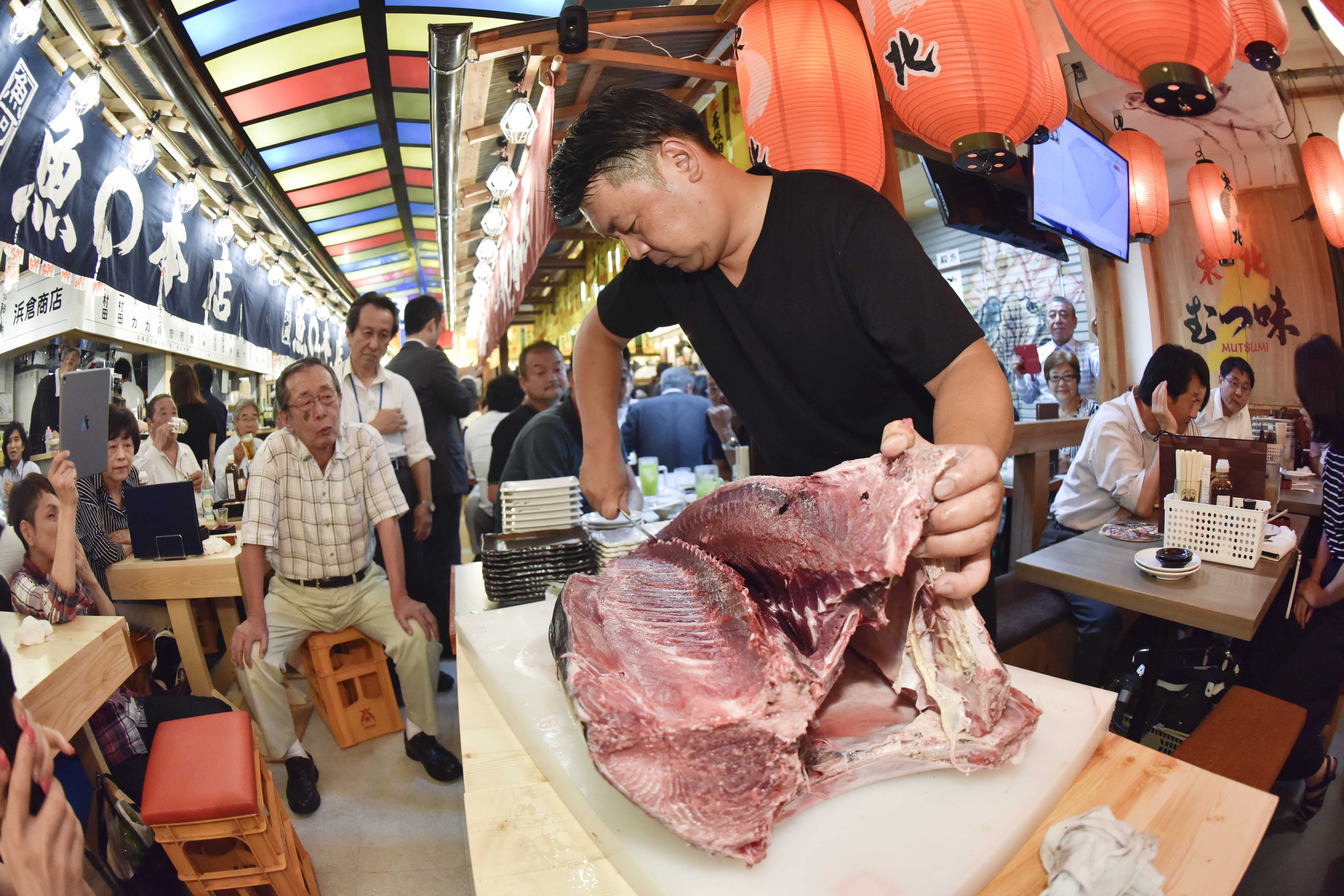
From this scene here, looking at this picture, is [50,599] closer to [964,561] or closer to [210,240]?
[964,561]

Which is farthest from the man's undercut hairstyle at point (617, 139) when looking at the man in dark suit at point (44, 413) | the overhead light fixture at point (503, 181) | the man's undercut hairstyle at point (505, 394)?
the overhead light fixture at point (503, 181)

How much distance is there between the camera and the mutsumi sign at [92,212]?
293cm

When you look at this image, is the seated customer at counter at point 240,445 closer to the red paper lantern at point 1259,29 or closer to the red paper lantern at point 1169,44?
the red paper lantern at point 1169,44

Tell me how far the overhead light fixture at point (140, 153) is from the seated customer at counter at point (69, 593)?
9.01 ft

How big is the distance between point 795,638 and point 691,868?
1.17ft

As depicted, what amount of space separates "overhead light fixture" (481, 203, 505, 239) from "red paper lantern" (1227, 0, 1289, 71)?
19.3 ft

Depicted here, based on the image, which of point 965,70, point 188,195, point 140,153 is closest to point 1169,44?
point 965,70

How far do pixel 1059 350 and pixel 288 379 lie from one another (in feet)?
22.1

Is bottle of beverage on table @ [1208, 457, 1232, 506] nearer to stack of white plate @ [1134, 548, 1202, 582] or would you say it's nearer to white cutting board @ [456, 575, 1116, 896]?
stack of white plate @ [1134, 548, 1202, 582]

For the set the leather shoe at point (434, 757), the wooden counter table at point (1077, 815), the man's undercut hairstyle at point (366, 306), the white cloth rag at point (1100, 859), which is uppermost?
the man's undercut hairstyle at point (366, 306)

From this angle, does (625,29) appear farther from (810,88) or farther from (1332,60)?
(1332,60)

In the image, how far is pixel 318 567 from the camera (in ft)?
11.1

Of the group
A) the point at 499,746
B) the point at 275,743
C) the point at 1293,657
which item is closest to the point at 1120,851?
the point at 499,746

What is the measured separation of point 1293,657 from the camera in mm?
2904
